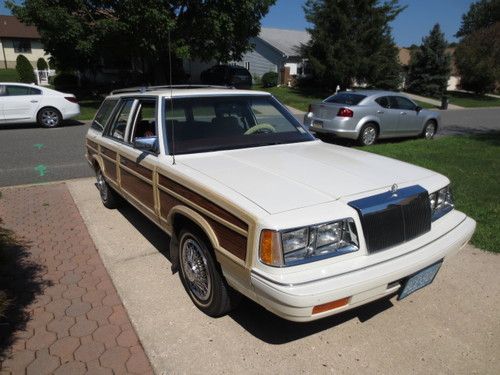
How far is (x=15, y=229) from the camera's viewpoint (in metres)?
4.99

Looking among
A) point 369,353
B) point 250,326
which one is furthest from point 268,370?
point 369,353

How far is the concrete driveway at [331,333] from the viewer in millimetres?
2754

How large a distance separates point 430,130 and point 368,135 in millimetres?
2842

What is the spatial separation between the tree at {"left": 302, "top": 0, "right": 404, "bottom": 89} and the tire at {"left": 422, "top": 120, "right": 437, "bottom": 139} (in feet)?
54.1

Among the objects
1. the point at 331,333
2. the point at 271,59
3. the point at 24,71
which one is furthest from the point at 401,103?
the point at 24,71

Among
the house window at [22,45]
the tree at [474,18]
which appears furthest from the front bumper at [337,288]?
the tree at [474,18]

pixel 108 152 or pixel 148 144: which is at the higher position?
pixel 148 144

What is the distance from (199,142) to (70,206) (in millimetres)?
3126

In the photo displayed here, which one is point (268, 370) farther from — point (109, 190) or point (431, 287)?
point (109, 190)

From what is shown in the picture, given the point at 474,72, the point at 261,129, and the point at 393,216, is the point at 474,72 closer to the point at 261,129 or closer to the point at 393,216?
the point at 261,129

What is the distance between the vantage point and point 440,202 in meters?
3.32

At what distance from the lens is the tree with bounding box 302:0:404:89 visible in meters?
27.5

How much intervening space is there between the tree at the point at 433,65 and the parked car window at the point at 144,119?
3524cm

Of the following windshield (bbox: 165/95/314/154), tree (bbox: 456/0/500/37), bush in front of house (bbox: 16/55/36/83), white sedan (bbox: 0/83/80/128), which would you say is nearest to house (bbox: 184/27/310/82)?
bush in front of house (bbox: 16/55/36/83)
